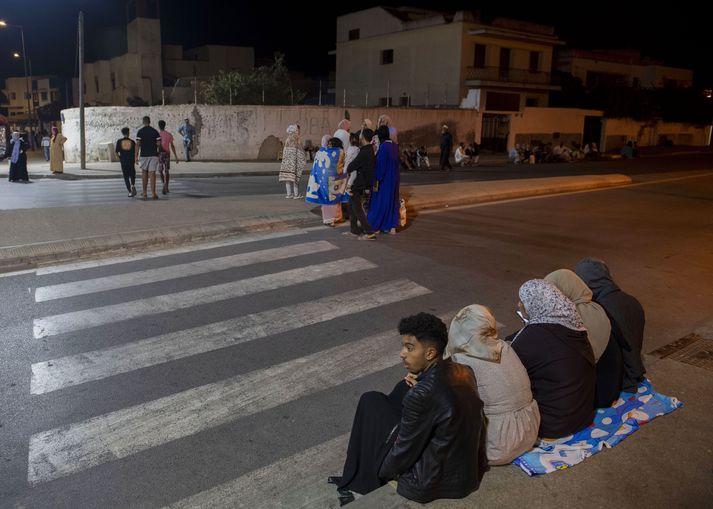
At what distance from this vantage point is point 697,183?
21703 mm

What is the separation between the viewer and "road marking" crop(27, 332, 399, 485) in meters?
4.07

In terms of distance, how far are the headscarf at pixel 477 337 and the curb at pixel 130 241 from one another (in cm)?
697

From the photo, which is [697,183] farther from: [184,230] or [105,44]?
[105,44]

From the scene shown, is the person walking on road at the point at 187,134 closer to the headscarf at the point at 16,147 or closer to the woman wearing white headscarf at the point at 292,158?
the headscarf at the point at 16,147

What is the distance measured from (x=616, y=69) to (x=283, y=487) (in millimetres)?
55497

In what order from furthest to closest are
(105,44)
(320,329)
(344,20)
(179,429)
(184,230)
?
(105,44) → (344,20) → (184,230) → (320,329) → (179,429)

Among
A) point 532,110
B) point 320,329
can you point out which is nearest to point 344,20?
point 532,110

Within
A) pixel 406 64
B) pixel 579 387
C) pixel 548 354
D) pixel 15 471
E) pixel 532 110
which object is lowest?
pixel 15 471

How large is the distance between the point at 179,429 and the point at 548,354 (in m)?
2.66

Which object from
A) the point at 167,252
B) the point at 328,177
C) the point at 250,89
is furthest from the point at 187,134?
the point at 167,252

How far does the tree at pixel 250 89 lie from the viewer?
3072 centimetres

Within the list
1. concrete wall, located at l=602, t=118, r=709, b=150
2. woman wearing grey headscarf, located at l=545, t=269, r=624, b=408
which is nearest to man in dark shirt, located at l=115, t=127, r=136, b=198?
woman wearing grey headscarf, located at l=545, t=269, r=624, b=408

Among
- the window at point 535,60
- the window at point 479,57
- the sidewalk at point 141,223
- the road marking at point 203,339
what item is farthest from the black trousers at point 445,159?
the window at point 535,60

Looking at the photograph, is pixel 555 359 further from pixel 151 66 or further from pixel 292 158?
pixel 151 66
